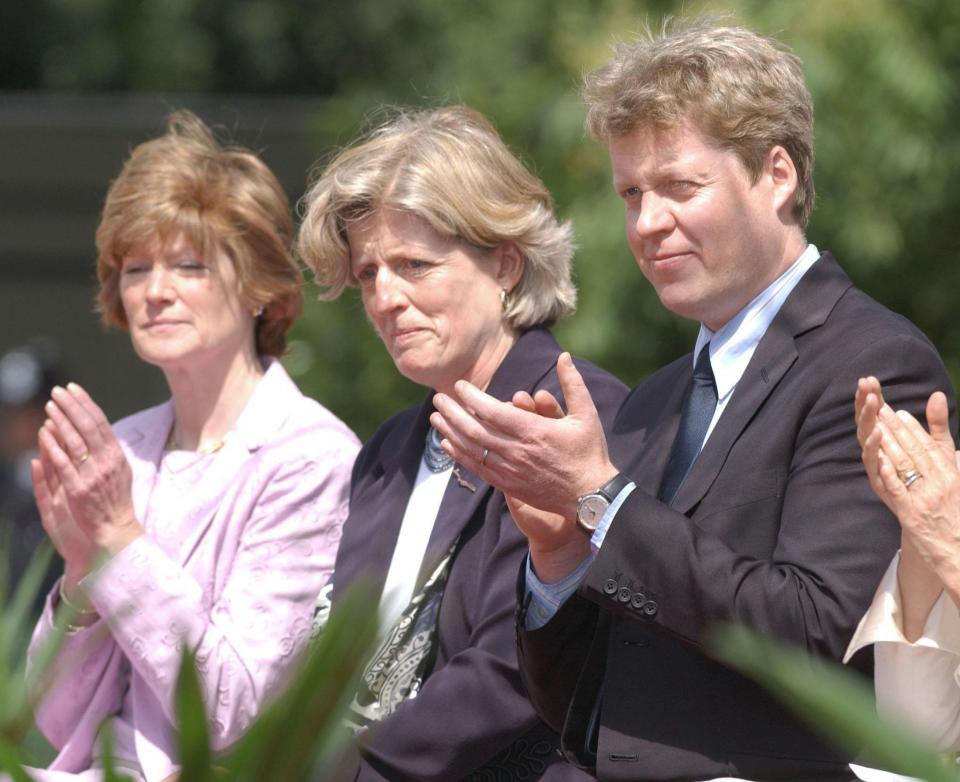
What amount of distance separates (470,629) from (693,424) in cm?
68

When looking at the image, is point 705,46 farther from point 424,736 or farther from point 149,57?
point 149,57

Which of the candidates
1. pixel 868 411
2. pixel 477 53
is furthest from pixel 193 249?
pixel 477 53

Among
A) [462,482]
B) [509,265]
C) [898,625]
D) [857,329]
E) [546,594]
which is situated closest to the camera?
[898,625]

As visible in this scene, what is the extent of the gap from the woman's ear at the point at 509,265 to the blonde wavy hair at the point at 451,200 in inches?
0.7

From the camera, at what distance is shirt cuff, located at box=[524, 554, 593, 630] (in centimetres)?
274

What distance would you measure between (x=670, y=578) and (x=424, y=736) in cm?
81

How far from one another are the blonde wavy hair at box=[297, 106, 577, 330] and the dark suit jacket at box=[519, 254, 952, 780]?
2.69ft

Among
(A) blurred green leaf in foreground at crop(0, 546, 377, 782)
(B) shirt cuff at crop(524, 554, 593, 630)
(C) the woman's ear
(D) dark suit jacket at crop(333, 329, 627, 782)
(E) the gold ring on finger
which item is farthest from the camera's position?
(C) the woman's ear

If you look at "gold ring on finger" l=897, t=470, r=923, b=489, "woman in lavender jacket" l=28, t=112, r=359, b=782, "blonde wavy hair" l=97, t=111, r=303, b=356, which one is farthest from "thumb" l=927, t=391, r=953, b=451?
"blonde wavy hair" l=97, t=111, r=303, b=356

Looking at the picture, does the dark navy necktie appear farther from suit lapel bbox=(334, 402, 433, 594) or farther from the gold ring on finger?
suit lapel bbox=(334, 402, 433, 594)

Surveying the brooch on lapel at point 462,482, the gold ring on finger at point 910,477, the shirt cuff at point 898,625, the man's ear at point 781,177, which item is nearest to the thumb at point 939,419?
the gold ring on finger at point 910,477

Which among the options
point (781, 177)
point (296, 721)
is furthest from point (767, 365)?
point (296, 721)

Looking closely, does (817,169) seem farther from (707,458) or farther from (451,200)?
(707,458)

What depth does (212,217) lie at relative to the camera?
3.98 m
